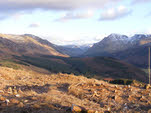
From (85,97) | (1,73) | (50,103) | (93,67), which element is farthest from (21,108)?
(93,67)

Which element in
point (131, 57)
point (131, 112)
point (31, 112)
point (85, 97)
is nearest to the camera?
point (31, 112)

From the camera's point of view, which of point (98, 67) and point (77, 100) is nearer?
point (77, 100)

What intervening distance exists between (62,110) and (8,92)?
3.40 meters

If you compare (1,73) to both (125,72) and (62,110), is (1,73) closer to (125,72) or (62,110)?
(62,110)

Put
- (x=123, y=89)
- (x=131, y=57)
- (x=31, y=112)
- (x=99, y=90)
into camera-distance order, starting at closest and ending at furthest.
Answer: (x=31, y=112) < (x=99, y=90) < (x=123, y=89) < (x=131, y=57)

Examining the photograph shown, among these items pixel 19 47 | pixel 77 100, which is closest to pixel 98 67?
pixel 19 47

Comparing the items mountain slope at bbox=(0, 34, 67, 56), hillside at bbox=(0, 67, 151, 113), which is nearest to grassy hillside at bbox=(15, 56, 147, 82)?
mountain slope at bbox=(0, 34, 67, 56)

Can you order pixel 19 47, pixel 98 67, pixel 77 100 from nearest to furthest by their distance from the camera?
pixel 77 100 < pixel 98 67 < pixel 19 47

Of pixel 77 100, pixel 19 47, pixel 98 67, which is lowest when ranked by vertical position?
pixel 98 67

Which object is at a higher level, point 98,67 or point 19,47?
point 19,47

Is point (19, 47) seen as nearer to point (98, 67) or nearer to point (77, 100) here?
point (98, 67)

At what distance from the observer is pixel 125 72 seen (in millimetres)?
74188

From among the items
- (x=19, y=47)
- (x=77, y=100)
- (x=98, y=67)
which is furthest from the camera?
(x=19, y=47)

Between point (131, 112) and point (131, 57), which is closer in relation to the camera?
point (131, 112)
